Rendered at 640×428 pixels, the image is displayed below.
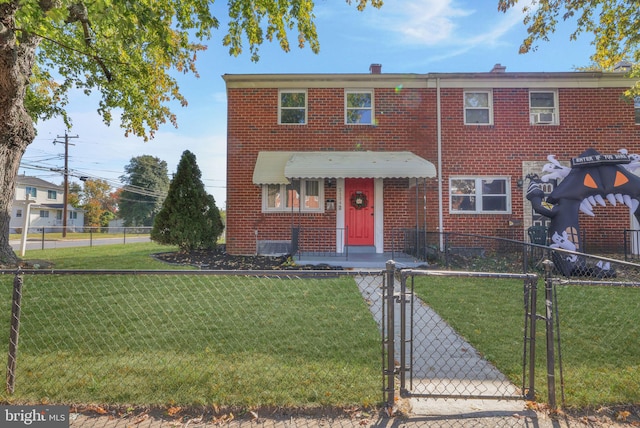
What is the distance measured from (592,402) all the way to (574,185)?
7.93 metres

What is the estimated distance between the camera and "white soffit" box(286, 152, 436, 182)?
394 inches

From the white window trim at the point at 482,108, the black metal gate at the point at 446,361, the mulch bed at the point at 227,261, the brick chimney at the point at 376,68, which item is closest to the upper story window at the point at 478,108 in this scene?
the white window trim at the point at 482,108

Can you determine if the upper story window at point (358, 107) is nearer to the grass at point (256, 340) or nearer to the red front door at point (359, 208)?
the red front door at point (359, 208)

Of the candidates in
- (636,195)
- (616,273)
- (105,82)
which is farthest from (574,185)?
(105,82)

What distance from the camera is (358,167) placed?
1024cm

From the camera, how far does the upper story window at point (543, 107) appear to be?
39.8ft

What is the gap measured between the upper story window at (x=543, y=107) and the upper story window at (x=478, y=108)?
1.43m

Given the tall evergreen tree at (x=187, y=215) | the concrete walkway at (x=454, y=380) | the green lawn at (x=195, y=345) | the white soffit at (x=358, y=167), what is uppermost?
the white soffit at (x=358, y=167)

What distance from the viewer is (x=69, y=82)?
13.8 meters

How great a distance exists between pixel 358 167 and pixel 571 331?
673cm

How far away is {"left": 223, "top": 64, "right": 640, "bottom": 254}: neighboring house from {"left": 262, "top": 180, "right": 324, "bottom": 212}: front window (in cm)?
3

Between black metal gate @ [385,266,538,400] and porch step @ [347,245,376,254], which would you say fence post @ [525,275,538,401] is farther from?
porch step @ [347,245,376,254]

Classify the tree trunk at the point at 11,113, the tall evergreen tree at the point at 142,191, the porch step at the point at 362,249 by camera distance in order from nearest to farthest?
the tree trunk at the point at 11,113, the porch step at the point at 362,249, the tall evergreen tree at the point at 142,191

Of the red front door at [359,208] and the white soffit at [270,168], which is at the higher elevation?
the white soffit at [270,168]
